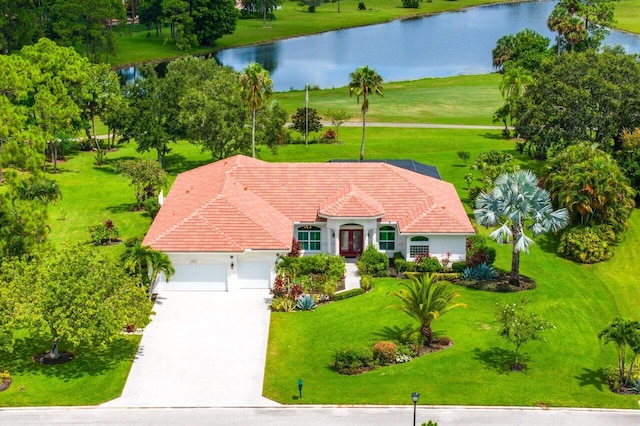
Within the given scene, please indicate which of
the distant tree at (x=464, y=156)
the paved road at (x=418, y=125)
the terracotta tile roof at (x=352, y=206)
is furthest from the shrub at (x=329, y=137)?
the terracotta tile roof at (x=352, y=206)

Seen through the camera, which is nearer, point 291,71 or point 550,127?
point 550,127

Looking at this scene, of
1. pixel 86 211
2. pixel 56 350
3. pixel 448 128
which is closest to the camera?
pixel 56 350

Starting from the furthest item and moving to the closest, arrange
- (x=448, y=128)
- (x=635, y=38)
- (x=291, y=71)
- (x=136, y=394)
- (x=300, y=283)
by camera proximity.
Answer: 1. (x=635, y=38)
2. (x=291, y=71)
3. (x=448, y=128)
4. (x=300, y=283)
5. (x=136, y=394)

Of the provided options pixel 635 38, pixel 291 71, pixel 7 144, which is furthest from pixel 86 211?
pixel 635 38

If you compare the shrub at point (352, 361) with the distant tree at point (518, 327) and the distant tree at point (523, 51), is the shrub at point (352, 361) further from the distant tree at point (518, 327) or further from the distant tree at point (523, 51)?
the distant tree at point (523, 51)

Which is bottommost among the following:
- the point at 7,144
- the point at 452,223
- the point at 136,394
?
the point at 136,394

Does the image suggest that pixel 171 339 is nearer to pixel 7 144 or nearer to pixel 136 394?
pixel 136 394

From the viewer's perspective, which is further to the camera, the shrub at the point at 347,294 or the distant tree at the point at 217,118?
the distant tree at the point at 217,118
